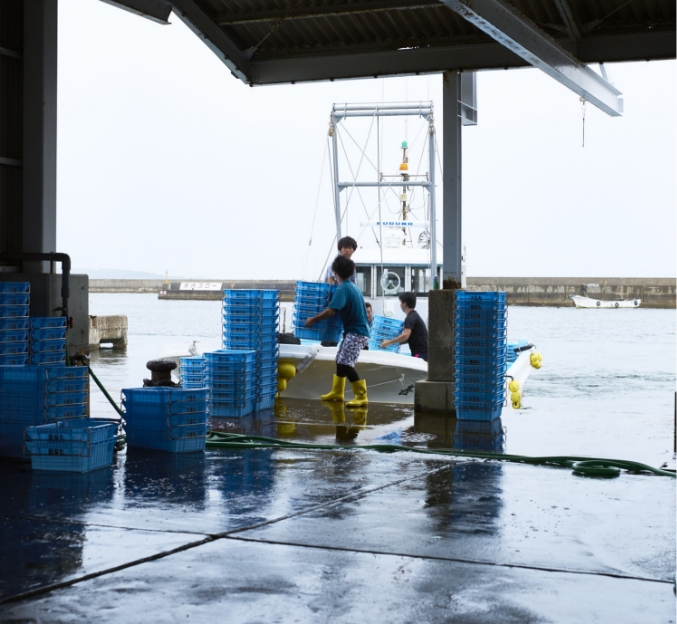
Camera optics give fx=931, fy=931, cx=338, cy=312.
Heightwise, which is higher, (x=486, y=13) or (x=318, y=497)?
(x=486, y=13)

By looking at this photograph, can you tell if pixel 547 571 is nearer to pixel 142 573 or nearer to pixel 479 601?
pixel 479 601

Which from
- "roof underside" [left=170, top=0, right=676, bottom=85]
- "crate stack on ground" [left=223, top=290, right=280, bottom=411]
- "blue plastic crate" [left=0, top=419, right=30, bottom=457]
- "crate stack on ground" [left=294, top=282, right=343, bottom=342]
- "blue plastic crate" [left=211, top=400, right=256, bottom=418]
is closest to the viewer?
"blue plastic crate" [left=0, top=419, right=30, bottom=457]

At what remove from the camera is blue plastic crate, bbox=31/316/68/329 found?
8.99 metres

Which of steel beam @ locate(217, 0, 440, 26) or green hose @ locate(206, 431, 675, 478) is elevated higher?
steel beam @ locate(217, 0, 440, 26)

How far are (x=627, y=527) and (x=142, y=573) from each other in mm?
2871

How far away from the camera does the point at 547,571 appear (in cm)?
461

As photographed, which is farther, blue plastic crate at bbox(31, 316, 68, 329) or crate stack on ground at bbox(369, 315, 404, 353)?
crate stack on ground at bbox(369, 315, 404, 353)

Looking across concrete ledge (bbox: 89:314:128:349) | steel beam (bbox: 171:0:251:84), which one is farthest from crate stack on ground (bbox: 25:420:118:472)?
concrete ledge (bbox: 89:314:128:349)

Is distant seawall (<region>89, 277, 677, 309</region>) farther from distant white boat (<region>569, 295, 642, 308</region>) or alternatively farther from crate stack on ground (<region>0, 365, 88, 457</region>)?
crate stack on ground (<region>0, 365, 88, 457</region>)

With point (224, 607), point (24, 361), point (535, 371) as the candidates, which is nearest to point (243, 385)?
point (24, 361)

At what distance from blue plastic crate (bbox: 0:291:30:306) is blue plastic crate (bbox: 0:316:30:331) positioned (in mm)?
145

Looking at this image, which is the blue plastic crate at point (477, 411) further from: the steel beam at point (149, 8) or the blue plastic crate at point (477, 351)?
the steel beam at point (149, 8)

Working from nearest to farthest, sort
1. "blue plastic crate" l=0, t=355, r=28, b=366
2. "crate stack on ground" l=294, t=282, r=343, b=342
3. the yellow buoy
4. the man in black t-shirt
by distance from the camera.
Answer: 1. "blue plastic crate" l=0, t=355, r=28, b=366
2. "crate stack on ground" l=294, t=282, r=343, b=342
3. the yellow buoy
4. the man in black t-shirt

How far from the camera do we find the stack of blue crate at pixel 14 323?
8764mm
